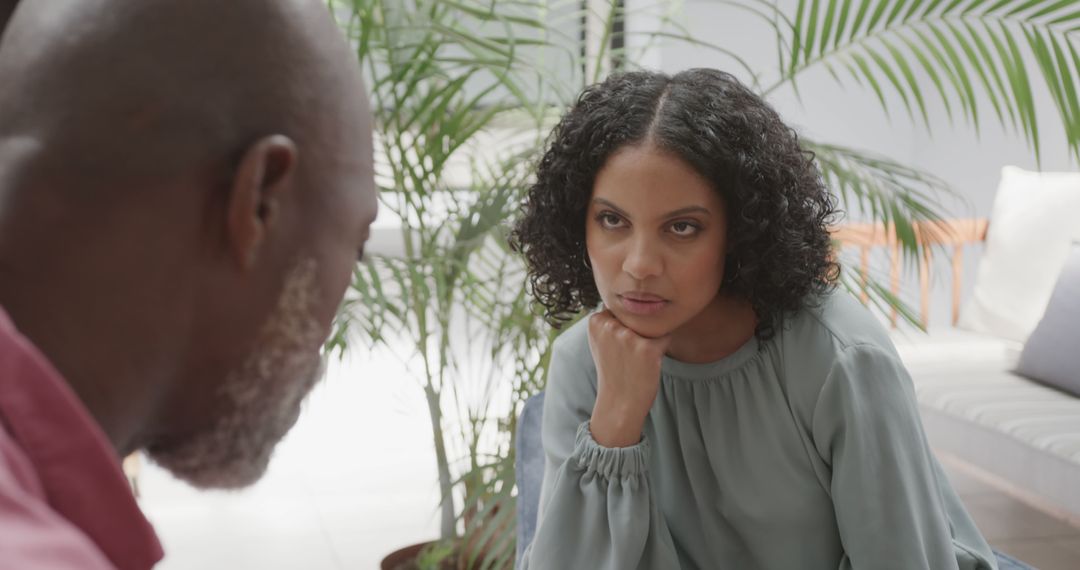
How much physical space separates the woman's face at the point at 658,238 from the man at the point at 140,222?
785 millimetres

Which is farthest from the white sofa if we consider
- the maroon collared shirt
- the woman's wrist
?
the maroon collared shirt

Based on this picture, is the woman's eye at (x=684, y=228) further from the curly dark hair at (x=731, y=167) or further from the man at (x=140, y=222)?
the man at (x=140, y=222)

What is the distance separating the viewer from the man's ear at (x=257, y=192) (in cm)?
46

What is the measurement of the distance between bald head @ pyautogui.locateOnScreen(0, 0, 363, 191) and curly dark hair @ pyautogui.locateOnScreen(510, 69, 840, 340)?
0.83 m

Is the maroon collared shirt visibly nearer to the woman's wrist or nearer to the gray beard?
the gray beard

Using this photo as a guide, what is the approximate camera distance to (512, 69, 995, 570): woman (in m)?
1.26

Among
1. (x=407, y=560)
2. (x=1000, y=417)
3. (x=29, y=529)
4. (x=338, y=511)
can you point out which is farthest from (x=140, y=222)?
(x=338, y=511)

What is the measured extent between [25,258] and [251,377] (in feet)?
0.35

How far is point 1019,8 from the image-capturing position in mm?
1867

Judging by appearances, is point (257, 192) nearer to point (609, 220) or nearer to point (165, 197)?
point (165, 197)

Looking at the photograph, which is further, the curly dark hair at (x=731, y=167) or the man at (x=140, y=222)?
the curly dark hair at (x=731, y=167)

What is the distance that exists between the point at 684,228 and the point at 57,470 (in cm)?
93

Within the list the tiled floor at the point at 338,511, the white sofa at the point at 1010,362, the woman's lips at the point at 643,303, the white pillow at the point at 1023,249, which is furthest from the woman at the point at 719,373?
the white pillow at the point at 1023,249

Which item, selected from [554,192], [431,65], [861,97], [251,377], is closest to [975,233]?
[861,97]
